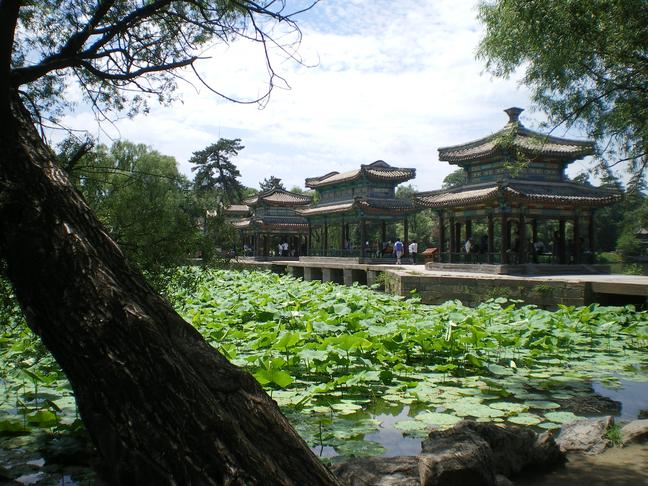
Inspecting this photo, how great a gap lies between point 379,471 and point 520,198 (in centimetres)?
1379

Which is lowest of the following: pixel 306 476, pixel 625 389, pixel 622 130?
pixel 625 389

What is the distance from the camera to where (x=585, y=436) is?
139 inches

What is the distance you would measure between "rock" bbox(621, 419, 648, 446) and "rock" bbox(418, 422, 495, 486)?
1209mm

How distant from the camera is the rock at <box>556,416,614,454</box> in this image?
3422 millimetres

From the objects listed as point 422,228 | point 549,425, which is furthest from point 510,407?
point 422,228

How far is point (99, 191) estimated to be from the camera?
15.4 feet

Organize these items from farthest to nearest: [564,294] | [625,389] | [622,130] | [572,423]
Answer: [564,294]
[622,130]
[625,389]
[572,423]

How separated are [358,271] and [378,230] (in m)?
20.4

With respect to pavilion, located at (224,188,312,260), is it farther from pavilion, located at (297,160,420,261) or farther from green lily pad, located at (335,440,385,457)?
green lily pad, located at (335,440,385,457)

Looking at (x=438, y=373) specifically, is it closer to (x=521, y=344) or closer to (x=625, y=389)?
(x=521, y=344)

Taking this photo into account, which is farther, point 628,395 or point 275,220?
point 275,220

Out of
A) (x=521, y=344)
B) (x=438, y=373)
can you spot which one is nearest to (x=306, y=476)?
(x=438, y=373)

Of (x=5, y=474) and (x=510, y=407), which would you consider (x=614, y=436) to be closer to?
(x=510, y=407)

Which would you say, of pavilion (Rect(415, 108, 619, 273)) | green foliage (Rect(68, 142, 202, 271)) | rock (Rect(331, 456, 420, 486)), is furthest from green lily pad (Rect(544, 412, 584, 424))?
pavilion (Rect(415, 108, 619, 273))
